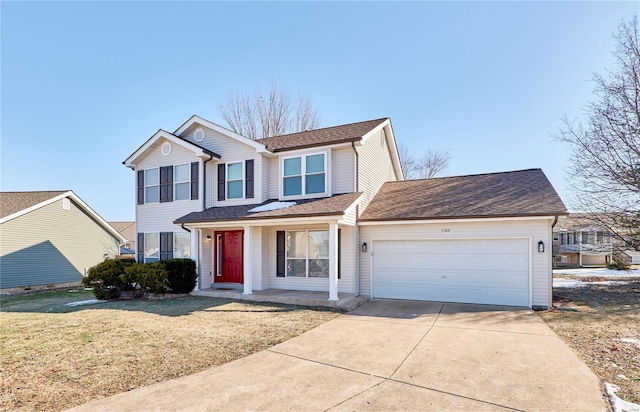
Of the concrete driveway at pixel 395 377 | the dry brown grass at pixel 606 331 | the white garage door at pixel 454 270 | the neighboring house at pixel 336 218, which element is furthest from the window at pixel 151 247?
the dry brown grass at pixel 606 331

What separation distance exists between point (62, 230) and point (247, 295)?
44.9 feet

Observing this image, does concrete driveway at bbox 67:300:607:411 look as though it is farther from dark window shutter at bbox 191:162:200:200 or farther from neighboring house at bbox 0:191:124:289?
neighboring house at bbox 0:191:124:289

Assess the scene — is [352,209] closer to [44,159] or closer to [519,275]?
[519,275]

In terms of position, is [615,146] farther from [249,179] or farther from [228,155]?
[228,155]

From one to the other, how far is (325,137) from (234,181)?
158 inches

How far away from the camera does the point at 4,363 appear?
5047 millimetres

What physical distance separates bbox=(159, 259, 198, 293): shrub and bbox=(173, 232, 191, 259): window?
46.7 inches

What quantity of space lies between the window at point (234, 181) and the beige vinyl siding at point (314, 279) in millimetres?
1994

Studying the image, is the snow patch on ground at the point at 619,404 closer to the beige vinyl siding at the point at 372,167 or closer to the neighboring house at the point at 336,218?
the neighboring house at the point at 336,218

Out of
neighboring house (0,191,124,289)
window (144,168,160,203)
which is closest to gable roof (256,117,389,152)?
window (144,168,160,203)

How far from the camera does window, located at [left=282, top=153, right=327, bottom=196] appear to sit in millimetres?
11469

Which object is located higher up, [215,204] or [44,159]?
[44,159]

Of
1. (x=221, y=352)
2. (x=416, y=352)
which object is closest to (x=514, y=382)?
(x=416, y=352)

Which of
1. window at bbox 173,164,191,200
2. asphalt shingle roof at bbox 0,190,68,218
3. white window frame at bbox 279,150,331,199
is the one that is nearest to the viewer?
white window frame at bbox 279,150,331,199
